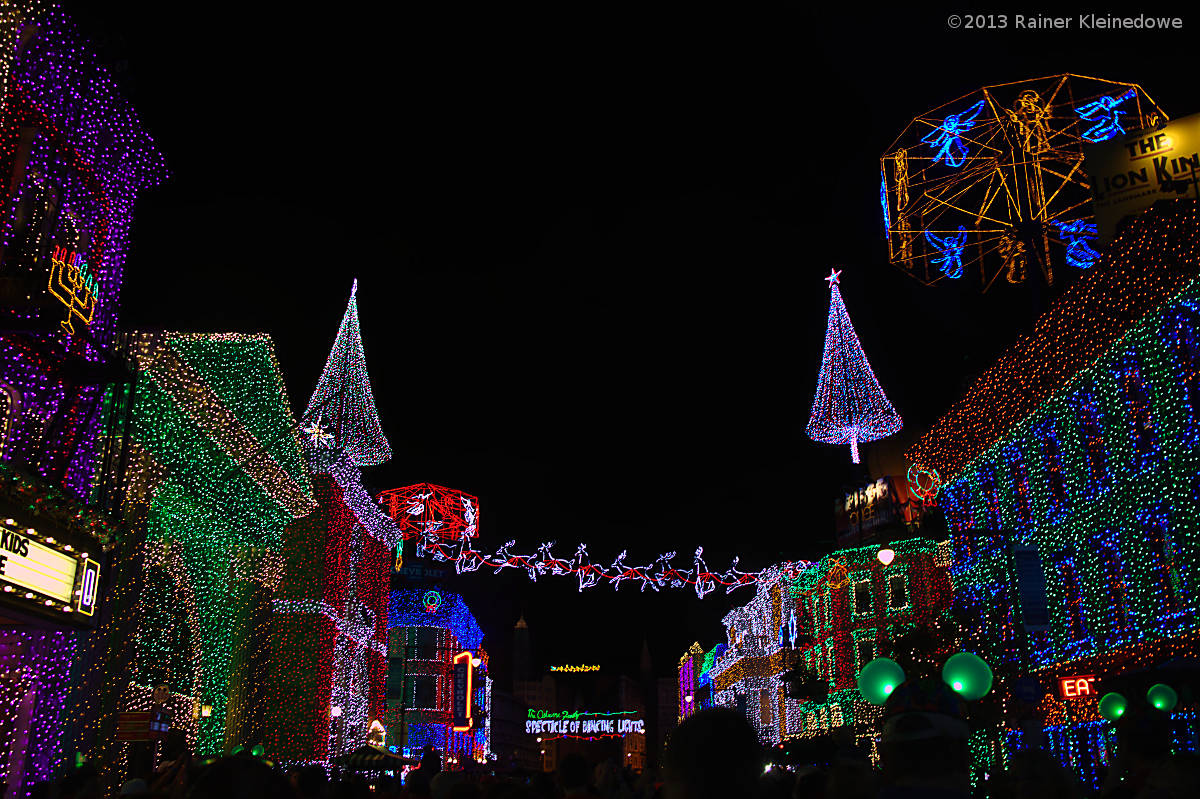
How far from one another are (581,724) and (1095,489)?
Answer: 111 meters

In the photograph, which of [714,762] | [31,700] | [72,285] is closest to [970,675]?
[714,762]

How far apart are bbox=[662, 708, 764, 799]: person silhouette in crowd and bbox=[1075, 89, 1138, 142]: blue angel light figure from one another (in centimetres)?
2384

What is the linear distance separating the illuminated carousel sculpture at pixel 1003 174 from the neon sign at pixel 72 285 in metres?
18.6

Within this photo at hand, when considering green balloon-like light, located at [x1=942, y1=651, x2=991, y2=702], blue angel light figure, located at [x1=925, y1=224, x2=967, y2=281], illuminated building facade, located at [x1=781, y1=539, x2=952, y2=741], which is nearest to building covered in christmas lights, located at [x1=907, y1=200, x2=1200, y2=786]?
blue angel light figure, located at [x1=925, y1=224, x2=967, y2=281]

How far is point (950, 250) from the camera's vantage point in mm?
26281

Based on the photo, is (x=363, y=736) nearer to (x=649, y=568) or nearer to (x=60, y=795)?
(x=649, y=568)

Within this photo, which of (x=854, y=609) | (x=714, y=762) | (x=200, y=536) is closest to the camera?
(x=714, y=762)

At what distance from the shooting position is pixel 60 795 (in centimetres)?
1058

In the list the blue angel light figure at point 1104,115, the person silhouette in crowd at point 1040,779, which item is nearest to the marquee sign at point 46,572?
the person silhouette in crowd at point 1040,779

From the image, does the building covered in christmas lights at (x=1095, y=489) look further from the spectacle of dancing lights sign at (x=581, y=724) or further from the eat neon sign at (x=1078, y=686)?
the spectacle of dancing lights sign at (x=581, y=724)

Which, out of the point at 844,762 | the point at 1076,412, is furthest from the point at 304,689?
the point at 844,762

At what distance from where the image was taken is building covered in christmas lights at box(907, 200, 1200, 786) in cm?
1886

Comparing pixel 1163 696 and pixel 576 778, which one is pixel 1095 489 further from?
pixel 576 778

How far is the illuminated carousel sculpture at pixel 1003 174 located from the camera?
2420 cm
